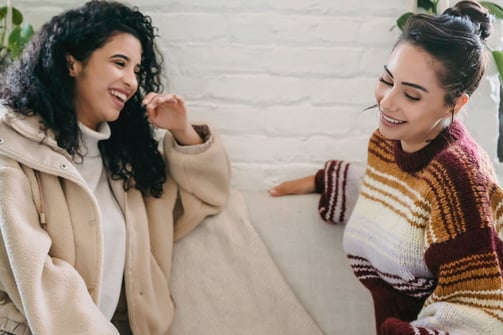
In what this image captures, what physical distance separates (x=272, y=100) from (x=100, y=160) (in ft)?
1.70

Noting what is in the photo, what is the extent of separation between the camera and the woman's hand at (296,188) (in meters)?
1.75

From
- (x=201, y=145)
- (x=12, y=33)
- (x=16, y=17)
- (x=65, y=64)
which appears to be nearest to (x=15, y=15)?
(x=16, y=17)

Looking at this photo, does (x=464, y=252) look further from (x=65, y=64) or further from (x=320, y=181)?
(x=65, y=64)

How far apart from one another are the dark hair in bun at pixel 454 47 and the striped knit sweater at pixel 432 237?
120 mm

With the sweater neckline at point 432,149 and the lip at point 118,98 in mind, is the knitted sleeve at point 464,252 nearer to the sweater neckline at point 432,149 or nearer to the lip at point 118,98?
the sweater neckline at point 432,149

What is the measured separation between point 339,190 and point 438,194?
432mm

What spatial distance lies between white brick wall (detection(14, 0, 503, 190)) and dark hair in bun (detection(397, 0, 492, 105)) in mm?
511

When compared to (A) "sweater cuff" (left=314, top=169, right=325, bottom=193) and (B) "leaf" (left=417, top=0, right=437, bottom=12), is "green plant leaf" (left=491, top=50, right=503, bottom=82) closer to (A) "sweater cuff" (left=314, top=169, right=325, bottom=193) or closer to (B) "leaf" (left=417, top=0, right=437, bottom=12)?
(B) "leaf" (left=417, top=0, right=437, bottom=12)

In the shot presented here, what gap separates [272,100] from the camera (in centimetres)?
183

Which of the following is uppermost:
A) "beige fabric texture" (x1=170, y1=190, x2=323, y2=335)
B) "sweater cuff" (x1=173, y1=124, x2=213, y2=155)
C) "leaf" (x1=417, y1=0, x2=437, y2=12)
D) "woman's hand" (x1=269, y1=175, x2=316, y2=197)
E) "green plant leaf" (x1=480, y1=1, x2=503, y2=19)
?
"green plant leaf" (x1=480, y1=1, x2=503, y2=19)

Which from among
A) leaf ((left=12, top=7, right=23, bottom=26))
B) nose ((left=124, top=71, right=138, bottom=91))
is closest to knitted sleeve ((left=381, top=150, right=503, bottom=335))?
nose ((left=124, top=71, right=138, bottom=91))

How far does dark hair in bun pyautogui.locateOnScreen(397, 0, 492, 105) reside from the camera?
123cm

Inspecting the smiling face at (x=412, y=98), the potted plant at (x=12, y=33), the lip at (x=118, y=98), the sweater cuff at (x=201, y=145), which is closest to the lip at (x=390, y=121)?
the smiling face at (x=412, y=98)

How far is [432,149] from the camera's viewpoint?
132 cm
